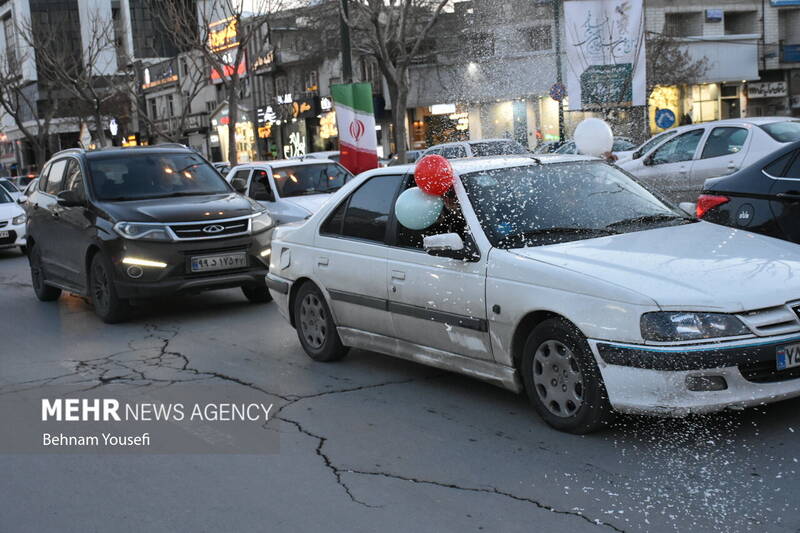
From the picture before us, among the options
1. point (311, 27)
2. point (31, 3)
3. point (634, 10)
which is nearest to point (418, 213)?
point (634, 10)

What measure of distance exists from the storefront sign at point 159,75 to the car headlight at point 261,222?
6209 cm

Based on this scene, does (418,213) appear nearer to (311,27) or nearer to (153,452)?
(153,452)

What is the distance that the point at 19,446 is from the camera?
555cm

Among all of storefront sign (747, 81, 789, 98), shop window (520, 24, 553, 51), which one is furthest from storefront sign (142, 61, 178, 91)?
storefront sign (747, 81, 789, 98)

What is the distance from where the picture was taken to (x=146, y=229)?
952cm

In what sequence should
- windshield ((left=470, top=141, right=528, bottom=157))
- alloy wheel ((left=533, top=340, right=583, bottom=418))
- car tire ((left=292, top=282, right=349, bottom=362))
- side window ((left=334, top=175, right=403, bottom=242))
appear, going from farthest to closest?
windshield ((left=470, top=141, right=528, bottom=157))
car tire ((left=292, top=282, right=349, bottom=362))
side window ((left=334, top=175, right=403, bottom=242))
alloy wheel ((left=533, top=340, right=583, bottom=418))

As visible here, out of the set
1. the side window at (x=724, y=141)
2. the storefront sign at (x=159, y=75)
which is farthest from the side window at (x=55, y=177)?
the storefront sign at (x=159, y=75)

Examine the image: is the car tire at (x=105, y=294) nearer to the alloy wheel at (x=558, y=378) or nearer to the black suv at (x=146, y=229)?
the black suv at (x=146, y=229)

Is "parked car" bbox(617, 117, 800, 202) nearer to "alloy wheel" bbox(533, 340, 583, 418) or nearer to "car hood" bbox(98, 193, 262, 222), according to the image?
"car hood" bbox(98, 193, 262, 222)

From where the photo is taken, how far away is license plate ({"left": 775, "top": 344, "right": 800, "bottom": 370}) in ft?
15.3

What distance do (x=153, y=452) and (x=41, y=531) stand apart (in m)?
1.17

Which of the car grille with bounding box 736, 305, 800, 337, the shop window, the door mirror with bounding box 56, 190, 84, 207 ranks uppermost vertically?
the shop window

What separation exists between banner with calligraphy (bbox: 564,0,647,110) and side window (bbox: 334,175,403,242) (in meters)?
13.1

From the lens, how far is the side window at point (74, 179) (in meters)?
10.4
